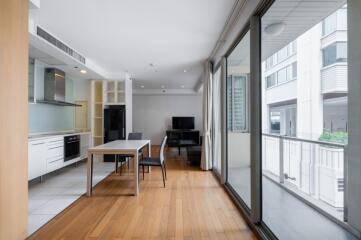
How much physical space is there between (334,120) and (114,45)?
3.78 metres

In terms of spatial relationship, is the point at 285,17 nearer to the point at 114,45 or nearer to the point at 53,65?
the point at 114,45

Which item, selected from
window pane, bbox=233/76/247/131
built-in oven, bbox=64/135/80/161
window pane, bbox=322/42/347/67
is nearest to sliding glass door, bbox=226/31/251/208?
window pane, bbox=233/76/247/131

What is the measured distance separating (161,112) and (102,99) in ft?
12.9

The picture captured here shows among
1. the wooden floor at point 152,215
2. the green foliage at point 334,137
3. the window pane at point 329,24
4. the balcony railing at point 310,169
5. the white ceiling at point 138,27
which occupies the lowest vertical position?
the wooden floor at point 152,215

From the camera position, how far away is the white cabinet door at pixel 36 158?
12.7ft

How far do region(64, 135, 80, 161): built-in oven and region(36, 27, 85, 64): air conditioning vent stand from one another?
183 cm

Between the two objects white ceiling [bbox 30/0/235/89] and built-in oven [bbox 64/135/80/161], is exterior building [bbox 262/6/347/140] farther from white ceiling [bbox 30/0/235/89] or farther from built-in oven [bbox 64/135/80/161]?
built-in oven [bbox 64/135/80/161]

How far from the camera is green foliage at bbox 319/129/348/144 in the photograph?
1.37m

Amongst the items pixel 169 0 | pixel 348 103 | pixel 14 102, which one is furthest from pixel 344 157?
pixel 14 102

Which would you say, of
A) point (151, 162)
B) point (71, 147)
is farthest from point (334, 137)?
point (71, 147)

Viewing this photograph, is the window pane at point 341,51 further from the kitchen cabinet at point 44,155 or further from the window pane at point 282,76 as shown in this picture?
the kitchen cabinet at point 44,155

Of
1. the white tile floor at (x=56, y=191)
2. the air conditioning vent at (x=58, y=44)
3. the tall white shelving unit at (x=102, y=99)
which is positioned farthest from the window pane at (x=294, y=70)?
the tall white shelving unit at (x=102, y=99)

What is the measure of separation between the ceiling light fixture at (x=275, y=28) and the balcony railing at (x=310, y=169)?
1.20 meters

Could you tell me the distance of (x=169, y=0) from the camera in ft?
8.64
